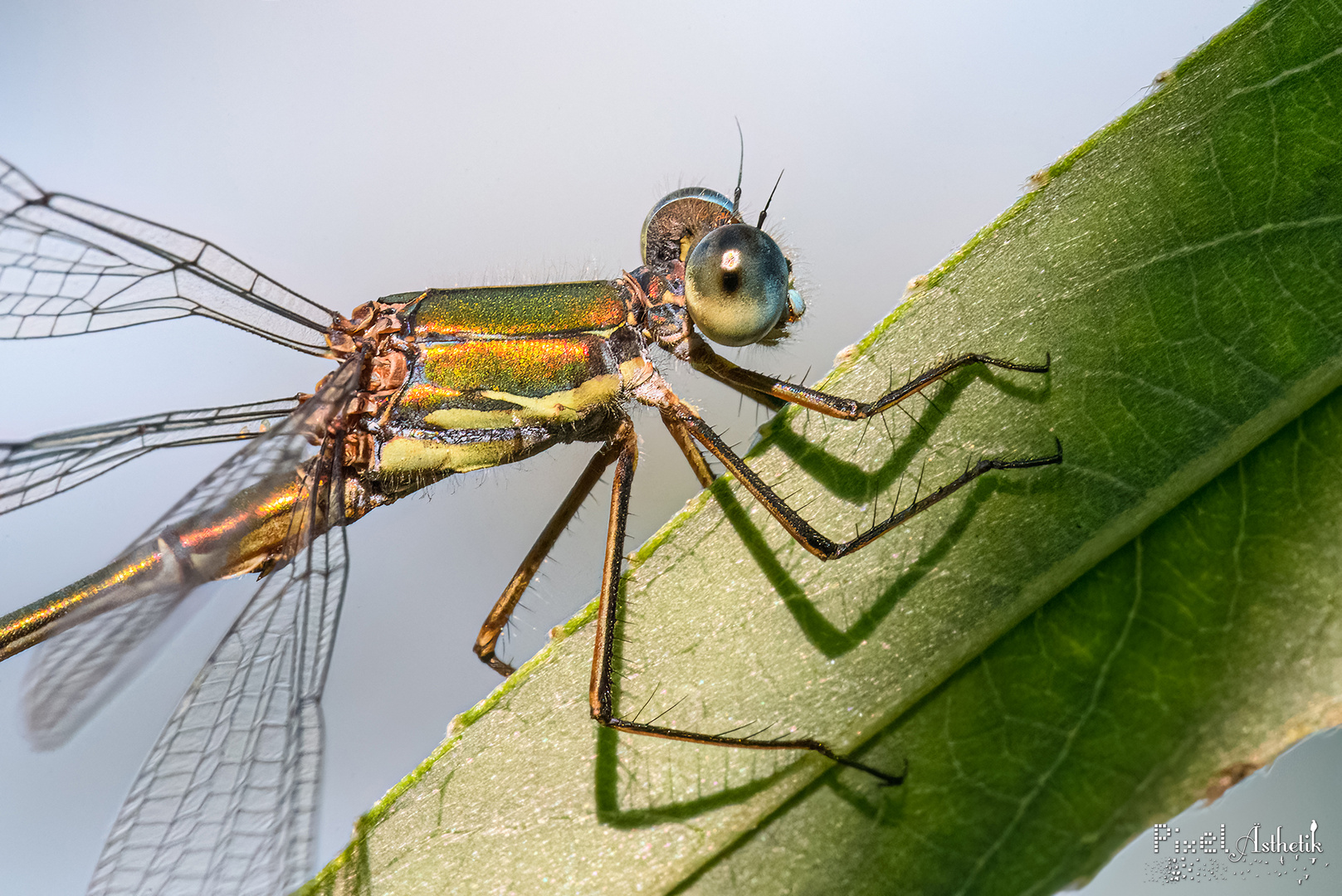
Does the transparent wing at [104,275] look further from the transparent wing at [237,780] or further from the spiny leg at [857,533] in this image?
the spiny leg at [857,533]

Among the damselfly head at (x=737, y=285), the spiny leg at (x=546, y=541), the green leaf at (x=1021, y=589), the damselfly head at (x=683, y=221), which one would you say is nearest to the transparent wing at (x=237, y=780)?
the green leaf at (x=1021, y=589)

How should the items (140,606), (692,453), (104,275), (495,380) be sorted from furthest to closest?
1. (104,275)
2. (692,453)
3. (495,380)
4. (140,606)

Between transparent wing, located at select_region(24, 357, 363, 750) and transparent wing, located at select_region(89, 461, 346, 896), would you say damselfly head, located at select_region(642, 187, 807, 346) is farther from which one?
transparent wing, located at select_region(89, 461, 346, 896)

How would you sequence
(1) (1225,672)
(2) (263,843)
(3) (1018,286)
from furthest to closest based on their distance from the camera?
(2) (263,843), (3) (1018,286), (1) (1225,672)

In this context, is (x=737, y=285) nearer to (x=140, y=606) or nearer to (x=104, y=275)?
(x=140, y=606)

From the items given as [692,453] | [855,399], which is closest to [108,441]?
[692,453]

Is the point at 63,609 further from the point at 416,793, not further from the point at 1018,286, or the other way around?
the point at 1018,286

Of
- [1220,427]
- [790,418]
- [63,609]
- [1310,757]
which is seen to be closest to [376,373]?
[63,609]

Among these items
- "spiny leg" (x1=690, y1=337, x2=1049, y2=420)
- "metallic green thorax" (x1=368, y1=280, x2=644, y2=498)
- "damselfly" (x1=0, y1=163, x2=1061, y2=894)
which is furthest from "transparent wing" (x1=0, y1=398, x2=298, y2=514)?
"spiny leg" (x1=690, y1=337, x2=1049, y2=420)
